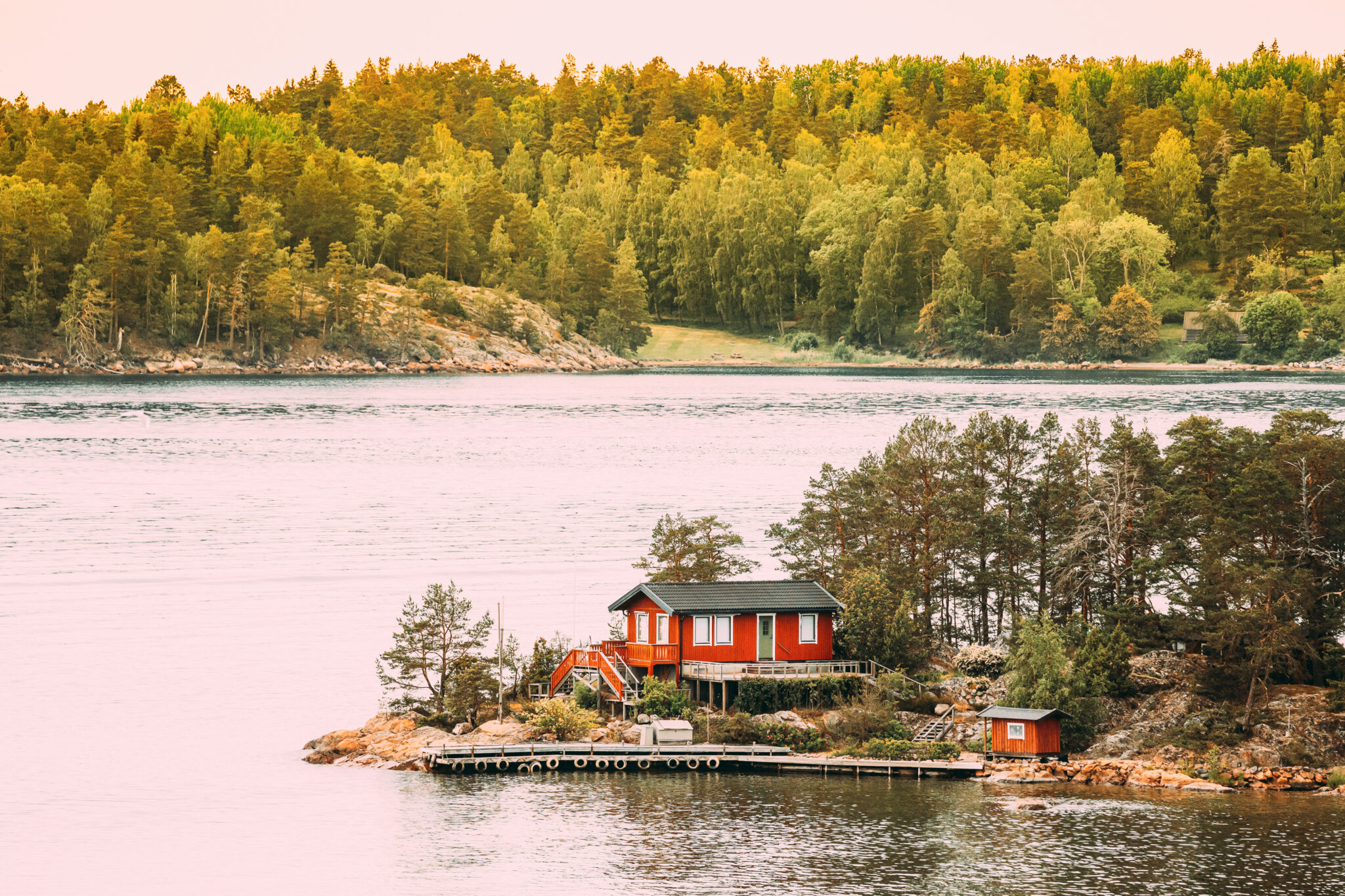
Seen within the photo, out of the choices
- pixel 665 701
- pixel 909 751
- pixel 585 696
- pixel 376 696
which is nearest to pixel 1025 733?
pixel 909 751

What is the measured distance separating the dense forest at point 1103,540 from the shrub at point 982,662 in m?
1.61

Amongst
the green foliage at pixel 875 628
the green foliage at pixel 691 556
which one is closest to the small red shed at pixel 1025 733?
the green foliage at pixel 875 628

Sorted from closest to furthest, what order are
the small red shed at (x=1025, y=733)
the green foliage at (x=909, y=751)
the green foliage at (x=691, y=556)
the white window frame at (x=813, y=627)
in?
the small red shed at (x=1025, y=733) → the green foliage at (x=909, y=751) → the white window frame at (x=813, y=627) → the green foliage at (x=691, y=556)

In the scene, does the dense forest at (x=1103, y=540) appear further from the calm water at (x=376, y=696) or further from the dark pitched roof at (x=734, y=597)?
the calm water at (x=376, y=696)

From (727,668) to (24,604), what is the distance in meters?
40.8

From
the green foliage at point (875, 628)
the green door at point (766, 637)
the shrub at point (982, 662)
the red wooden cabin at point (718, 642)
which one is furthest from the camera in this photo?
the shrub at point (982, 662)

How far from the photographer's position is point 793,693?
49875 mm

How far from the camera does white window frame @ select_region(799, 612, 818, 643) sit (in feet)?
166

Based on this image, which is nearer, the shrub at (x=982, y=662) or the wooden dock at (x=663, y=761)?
the wooden dock at (x=663, y=761)

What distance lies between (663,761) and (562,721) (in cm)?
396

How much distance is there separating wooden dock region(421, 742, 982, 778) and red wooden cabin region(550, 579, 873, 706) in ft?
8.89

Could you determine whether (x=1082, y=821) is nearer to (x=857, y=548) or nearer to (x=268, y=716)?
(x=857, y=548)

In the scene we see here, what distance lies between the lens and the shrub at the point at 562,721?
1949 inches

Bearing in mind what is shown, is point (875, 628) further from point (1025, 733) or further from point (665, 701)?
point (665, 701)
